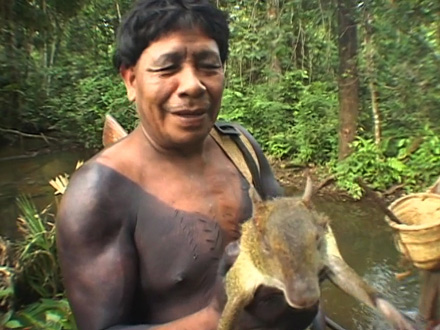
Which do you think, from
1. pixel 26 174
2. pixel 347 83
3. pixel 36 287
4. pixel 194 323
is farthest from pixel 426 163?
pixel 194 323

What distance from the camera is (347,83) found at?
9977 mm

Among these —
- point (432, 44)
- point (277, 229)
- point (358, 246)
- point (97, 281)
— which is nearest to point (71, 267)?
point (97, 281)

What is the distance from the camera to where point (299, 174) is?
1084cm

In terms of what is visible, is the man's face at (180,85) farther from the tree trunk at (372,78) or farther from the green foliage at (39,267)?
the tree trunk at (372,78)

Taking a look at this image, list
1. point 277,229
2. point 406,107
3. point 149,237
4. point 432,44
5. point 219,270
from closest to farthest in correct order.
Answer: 1. point 277,229
2. point 219,270
3. point 149,237
4. point 432,44
5. point 406,107

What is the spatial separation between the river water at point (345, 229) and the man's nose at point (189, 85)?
3.98 metres

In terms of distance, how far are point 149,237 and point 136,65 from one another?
0.53 metres

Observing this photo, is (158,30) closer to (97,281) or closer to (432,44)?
(97,281)

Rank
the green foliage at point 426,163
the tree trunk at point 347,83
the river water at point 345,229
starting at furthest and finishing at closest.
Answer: the tree trunk at point 347,83 → the green foliage at point 426,163 → the river water at point 345,229

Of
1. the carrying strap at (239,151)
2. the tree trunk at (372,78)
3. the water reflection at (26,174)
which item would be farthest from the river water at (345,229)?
the carrying strap at (239,151)

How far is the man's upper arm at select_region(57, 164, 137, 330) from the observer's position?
1.73 meters

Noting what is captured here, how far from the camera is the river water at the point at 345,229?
21.1 ft

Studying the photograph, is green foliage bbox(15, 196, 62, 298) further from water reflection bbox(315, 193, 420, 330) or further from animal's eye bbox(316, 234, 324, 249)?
animal's eye bbox(316, 234, 324, 249)

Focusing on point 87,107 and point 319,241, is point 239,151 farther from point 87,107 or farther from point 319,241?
point 87,107
